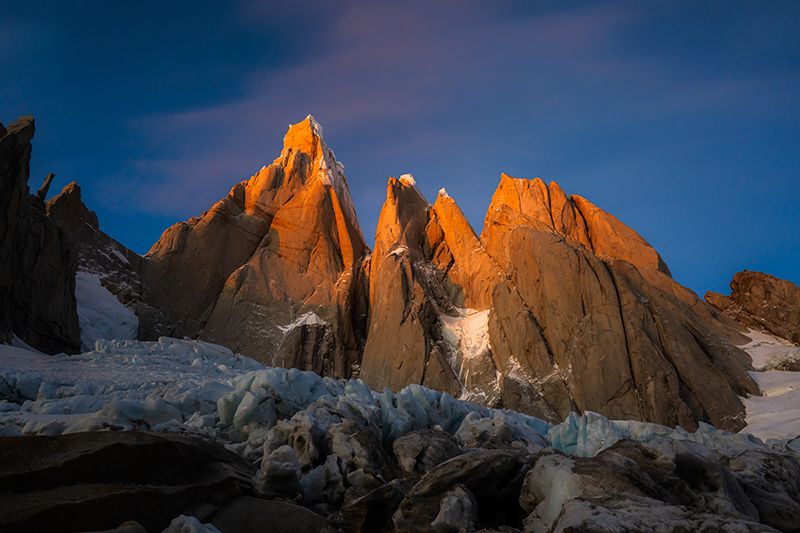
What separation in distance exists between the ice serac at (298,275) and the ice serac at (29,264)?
49.1 ft

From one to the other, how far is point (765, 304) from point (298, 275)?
4094 centimetres

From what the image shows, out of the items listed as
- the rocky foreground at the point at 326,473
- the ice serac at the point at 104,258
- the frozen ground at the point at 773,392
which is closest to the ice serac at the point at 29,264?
the ice serac at the point at 104,258

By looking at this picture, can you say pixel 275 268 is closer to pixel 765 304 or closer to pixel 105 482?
pixel 765 304

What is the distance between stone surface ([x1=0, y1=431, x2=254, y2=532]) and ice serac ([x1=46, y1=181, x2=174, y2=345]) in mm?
37021

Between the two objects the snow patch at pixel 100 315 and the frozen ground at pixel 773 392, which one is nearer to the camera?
the frozen ground at pixel 773 392

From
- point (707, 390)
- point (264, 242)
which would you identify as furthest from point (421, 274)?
point (707, 390)

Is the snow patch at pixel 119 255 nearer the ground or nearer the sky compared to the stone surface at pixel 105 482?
nearer the sky

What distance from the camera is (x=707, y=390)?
3638cm

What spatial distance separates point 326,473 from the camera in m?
12.2

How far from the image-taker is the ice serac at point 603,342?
3606cm

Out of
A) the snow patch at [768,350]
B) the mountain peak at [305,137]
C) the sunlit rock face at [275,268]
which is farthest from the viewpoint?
the mountain peak at [305,137]

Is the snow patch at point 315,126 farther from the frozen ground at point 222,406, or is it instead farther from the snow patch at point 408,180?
the frozen ground at point 222,406

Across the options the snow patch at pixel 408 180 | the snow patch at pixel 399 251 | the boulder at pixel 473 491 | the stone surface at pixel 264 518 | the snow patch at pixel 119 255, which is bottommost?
the stone surface at pixel 264 518

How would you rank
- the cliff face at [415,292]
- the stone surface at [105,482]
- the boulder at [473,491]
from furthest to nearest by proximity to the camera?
the cliff face at [415,292] < the boulder at [473,491] < the stone surface at [105,482]
